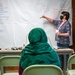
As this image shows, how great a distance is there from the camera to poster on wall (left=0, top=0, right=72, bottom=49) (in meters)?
4.60

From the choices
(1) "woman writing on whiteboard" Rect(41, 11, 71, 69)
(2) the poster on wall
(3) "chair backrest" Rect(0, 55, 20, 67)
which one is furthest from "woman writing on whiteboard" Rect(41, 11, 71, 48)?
(3) "chair backrest" Rect(0, 55, 20, 67)

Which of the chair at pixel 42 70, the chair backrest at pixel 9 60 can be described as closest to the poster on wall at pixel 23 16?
the chair backrest at pixel 9 60

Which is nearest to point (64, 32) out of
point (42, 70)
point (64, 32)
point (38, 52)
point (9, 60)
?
point (64, 32)

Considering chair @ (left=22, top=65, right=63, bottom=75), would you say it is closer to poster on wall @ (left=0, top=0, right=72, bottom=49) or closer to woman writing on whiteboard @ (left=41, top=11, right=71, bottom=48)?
woman writing on whiteboard @ (left=41, top=11, right=71, bottom=48)

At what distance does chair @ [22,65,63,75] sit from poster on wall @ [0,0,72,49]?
2.75 metres

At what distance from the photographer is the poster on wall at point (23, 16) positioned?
4.60 m

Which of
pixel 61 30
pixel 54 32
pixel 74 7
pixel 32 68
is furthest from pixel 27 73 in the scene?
pixel 74 7

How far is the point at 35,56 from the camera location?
1.99 meters

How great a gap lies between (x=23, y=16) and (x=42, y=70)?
9.73ft

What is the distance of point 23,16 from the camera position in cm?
464

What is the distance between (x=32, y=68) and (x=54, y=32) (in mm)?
2885

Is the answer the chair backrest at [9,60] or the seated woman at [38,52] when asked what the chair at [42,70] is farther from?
the chair backrest at [9,60]

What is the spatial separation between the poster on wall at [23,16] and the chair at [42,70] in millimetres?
2753

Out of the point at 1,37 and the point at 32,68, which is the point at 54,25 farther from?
the point at 32,68
